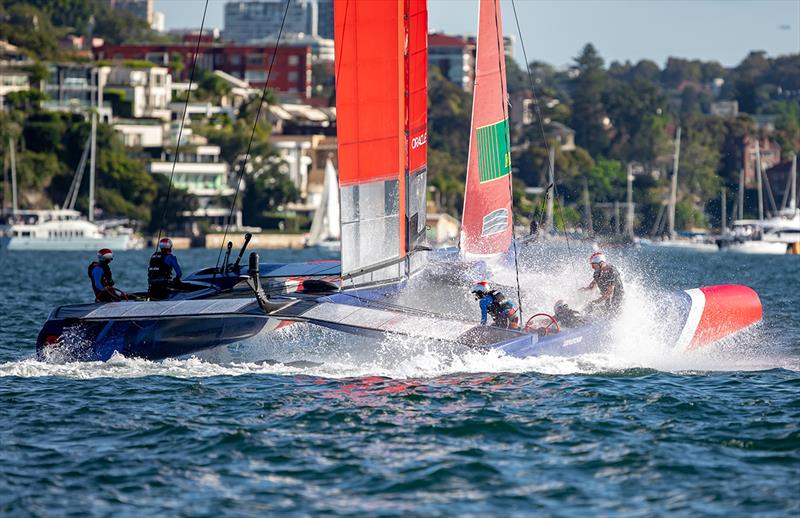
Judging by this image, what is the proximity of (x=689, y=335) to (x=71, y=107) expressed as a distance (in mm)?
89666

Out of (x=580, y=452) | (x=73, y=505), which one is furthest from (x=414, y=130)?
(x=73, y=505)

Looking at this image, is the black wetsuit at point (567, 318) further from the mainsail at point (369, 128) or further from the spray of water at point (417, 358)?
the mainsail at point (369, 128)

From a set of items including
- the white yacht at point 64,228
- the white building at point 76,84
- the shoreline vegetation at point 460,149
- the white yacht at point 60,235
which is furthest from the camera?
the white building at point 76,84

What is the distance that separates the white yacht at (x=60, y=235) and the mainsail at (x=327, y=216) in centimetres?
1170

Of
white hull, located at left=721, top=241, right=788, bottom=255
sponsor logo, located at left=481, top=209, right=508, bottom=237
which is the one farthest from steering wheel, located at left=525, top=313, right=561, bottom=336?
white hull, located at left=721, top=241, right=788, bottom=255

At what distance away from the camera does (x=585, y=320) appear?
18.9m

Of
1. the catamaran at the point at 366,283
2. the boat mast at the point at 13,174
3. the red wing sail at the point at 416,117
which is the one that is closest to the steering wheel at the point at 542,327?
the catamaran at the point at 366,283

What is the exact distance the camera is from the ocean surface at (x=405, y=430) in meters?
11.0

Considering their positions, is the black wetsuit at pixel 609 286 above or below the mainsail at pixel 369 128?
below

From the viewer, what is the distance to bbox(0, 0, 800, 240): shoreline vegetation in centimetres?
9650

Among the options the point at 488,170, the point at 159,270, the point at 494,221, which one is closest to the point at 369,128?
the point at 159,270

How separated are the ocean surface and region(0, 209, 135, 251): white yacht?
66202 mm

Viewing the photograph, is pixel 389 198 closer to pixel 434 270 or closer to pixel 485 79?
pixel 434 270

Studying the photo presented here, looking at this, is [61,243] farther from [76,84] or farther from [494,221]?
[494,221]
